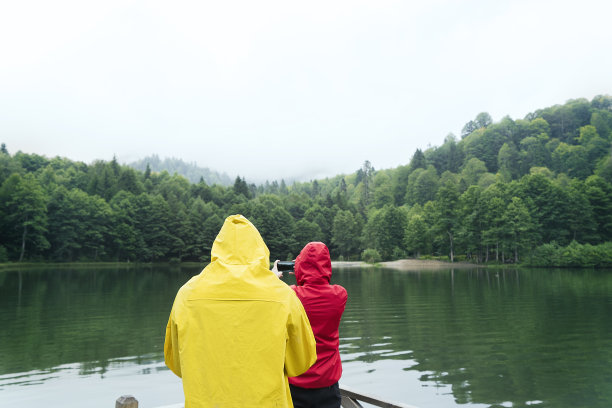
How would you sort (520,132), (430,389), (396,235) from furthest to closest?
(520,132)
(396,235)
(430,389)

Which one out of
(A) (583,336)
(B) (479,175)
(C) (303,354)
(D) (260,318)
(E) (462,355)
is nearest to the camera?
(D) (260,318)

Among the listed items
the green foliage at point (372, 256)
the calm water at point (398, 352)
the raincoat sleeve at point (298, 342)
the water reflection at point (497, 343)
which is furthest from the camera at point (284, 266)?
the green foliage at point (372, 256)

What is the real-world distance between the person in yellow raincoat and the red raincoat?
1.06 meters

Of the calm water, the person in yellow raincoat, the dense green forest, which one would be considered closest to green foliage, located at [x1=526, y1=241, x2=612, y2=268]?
the dense green forest

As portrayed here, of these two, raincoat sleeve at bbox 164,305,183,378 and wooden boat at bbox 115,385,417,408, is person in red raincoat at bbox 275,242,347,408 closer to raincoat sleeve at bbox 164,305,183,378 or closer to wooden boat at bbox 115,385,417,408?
wooden boat at bbox 115,385,417,408

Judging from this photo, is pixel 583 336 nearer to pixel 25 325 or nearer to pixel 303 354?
pixel 303 354

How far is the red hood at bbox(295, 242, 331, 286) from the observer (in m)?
3.30

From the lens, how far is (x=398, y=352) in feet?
38.0

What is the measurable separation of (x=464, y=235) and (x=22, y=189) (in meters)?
61.4

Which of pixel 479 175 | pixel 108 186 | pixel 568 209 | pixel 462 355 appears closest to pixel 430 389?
pixel 462 355

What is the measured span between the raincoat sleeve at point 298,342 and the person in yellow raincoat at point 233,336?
1.8 inches

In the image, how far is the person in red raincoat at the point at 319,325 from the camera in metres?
3.17

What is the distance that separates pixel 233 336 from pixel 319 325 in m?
1.29

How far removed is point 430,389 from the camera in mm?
8711
